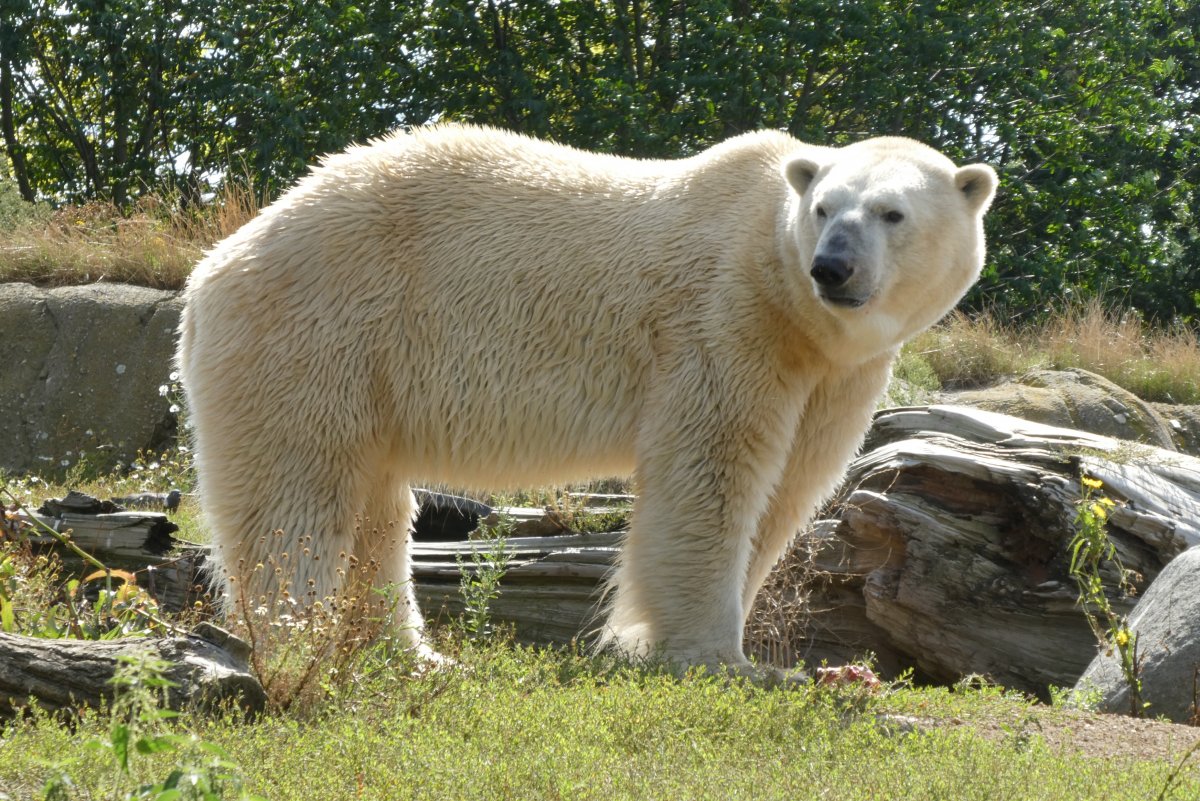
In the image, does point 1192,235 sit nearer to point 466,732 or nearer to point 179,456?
point 179,456

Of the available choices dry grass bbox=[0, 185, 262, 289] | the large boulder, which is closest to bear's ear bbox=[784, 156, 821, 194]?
the large boulder

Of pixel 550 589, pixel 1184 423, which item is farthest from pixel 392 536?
pixel 1184 423

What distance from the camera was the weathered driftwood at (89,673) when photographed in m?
3.27

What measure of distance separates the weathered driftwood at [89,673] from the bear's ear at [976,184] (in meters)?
3.26

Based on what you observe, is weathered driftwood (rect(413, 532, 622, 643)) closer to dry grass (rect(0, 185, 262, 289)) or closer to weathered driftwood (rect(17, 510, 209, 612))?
weathered driftwood (rect(17, 510, 209, 612))

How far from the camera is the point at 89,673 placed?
3.26 m

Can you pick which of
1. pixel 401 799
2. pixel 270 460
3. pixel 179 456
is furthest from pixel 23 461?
pixel 401 799

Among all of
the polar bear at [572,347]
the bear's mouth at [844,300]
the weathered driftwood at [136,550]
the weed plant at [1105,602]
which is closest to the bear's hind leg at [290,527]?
the polar bear at [572,347]

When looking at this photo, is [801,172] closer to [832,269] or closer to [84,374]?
[832,269]

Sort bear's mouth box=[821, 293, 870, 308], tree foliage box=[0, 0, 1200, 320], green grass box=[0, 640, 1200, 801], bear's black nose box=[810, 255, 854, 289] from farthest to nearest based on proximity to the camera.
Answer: tree foliage box=[0, 0, 1200, 320] → bear's mouth box=[821, 293, 870, 308] → bear's black nose box=[810, 255, 854, 289] → green grass box=[0, 640, 1200, 801]

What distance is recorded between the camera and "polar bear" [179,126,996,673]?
4.94m

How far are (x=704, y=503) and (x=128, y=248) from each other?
26.7 ft

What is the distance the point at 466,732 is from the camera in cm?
348

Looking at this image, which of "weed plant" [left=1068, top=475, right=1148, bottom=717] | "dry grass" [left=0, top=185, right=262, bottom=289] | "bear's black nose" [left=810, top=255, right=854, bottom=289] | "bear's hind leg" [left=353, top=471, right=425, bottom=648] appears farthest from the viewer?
"dry grass" [left=0, top=185, right=262, bottom=289]
